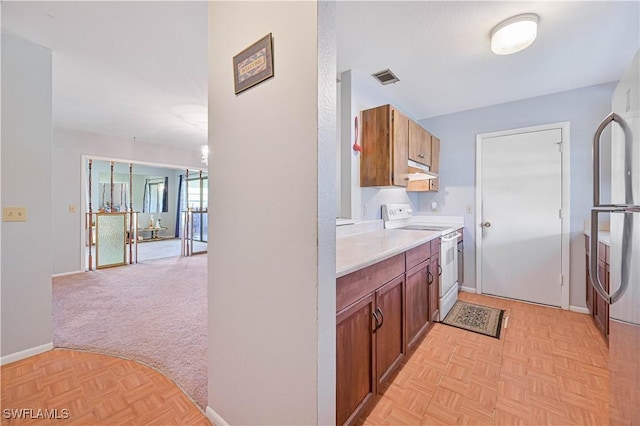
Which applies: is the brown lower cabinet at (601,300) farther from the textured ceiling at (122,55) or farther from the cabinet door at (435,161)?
the textured ceiling at (122,55)

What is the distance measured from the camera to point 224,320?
129 centimetres

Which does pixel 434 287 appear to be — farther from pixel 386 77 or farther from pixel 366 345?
pixel 386 77

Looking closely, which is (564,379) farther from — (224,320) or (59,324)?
(59,324)

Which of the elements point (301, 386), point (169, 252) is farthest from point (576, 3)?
point (169, 252)

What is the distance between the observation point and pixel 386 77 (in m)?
2.59

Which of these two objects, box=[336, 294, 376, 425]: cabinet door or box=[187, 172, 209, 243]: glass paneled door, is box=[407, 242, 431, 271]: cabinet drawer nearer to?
box=[336, 294, 376, 425]: cabinet door

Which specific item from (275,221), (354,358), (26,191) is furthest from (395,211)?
(26,191)

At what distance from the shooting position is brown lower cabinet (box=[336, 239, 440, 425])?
47.7 inches

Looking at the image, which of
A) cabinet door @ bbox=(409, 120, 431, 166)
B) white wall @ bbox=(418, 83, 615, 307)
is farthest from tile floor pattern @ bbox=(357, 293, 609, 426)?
cabinet door @ bbox=(409, 120, 431, 166)

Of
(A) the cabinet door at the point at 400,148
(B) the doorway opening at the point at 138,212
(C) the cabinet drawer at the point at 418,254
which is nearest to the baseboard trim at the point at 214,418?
(C) the cabinet drawer at the point at 418,254

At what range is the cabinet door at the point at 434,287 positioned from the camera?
2330 millimetres

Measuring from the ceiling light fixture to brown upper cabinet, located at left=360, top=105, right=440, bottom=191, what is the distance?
2.90 feet

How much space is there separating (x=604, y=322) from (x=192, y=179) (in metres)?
7.11

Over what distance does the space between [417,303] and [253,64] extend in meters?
1.96
